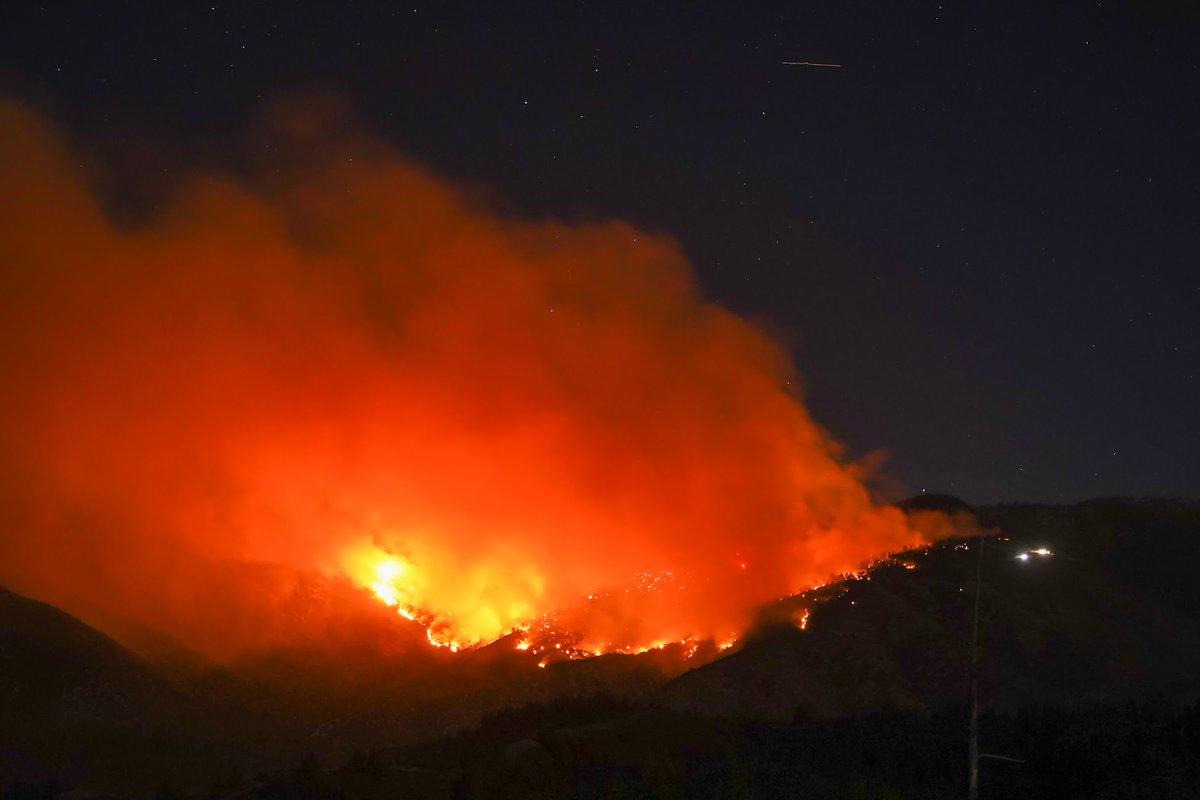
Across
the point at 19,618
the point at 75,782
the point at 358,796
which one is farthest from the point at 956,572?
the point at 19,618

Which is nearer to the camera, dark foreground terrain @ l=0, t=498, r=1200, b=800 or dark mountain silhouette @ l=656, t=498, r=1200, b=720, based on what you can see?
dark foreground terrain @ l=0, t=498, r=1200, b=800

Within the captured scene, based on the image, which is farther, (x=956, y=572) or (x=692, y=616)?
(x=692, y=616)

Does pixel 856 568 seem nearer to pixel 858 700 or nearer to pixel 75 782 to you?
pixel 858 700

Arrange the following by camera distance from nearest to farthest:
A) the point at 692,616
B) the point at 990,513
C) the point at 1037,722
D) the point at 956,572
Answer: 1. the point at 1037,722
2. the point at 956,572
3. the point at 692,616
4. the point at 990,513

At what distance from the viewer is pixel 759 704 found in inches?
2068

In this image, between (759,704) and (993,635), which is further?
(993,635)

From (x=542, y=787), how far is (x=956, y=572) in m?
47.5

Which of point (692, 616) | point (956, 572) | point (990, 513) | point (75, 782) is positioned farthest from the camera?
point (990, 513)

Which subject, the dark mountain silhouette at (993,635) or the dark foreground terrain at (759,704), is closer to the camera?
the dark foreground terrain at (759,704)

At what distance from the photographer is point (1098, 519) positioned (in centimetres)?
8356

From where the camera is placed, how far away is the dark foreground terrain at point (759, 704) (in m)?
32.5

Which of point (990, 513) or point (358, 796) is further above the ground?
point (990, 513)

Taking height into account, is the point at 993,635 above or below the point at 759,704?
above

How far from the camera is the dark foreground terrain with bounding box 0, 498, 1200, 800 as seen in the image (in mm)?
32531
